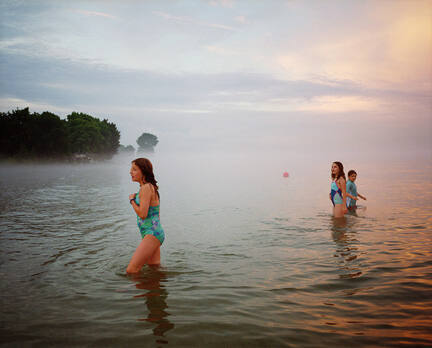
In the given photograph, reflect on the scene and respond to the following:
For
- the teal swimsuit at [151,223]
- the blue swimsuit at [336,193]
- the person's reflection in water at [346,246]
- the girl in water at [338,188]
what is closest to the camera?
Answer: the teal swimsuit at [151,223]

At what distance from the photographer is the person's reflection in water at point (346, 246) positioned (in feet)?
24.1

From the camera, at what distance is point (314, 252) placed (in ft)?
30.1

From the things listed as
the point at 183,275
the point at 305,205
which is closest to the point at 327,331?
the point at 183,275

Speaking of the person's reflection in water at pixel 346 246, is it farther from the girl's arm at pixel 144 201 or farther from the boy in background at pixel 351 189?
the girl's arm at pixel 144 201

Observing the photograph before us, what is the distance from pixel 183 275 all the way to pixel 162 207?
39.6 ft

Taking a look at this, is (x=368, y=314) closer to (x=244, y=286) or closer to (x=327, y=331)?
(x=327, y=331)

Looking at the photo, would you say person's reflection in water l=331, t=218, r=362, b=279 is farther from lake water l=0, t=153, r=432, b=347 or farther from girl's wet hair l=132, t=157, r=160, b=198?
girl's wet hair l=132, t=157, r=160, b=198

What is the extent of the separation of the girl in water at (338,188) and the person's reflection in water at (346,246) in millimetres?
597

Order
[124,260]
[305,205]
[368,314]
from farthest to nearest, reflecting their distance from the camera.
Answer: [305,205]
[124,260]
[368,314]

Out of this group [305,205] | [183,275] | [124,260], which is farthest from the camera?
[305,205]

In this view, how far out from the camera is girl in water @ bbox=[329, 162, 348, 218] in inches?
472

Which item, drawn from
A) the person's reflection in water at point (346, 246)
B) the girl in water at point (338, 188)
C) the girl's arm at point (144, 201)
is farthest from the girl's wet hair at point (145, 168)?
A: the girl in water at point (338, 188)

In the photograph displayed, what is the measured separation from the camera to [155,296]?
6.00m

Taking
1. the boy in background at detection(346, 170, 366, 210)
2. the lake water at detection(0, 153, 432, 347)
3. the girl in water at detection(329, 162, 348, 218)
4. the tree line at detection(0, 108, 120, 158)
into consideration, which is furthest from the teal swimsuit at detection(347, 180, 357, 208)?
the tree line at detection(0, 108, 120, 158)
